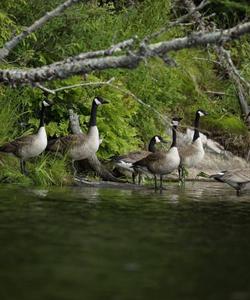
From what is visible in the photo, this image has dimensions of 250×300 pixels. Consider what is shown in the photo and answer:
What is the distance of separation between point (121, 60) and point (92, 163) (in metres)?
7.25

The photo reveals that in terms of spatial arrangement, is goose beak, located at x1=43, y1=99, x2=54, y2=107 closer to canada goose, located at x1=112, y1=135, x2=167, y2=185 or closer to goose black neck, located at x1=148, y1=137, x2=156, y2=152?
canada goose, located at x1=112, y1=135, x2=167, y2=185

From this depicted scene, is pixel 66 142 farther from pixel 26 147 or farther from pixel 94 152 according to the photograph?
pixel 26 147

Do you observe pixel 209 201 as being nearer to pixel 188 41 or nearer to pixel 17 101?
pixel 188 41

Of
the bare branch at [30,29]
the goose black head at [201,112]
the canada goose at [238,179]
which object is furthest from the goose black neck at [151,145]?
the bare branch at [30,29]

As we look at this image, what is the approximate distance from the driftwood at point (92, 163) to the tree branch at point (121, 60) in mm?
5998

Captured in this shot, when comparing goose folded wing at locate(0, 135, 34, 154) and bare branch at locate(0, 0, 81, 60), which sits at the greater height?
bare branch at locate(0, 0, 81, 60)

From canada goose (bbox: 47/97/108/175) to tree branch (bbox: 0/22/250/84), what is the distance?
16.5ft

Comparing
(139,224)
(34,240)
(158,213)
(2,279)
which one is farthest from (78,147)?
(2,279)

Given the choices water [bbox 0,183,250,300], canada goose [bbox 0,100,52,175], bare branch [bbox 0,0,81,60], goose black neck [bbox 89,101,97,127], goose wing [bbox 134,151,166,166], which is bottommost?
water [bbox 0,183,250,300]

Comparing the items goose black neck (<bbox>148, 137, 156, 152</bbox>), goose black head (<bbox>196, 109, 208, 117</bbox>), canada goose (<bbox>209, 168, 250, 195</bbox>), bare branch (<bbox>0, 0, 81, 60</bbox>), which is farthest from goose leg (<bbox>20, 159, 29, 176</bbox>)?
goose black head (<bbox>196, 109, 208, 117</bbox>)

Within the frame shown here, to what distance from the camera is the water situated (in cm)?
735

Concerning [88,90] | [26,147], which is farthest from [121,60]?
[88,90]

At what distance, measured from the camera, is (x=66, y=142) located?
63.3 feet

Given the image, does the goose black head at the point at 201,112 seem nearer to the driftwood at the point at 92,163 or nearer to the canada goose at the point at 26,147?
the driftwood at the point at 92,163
